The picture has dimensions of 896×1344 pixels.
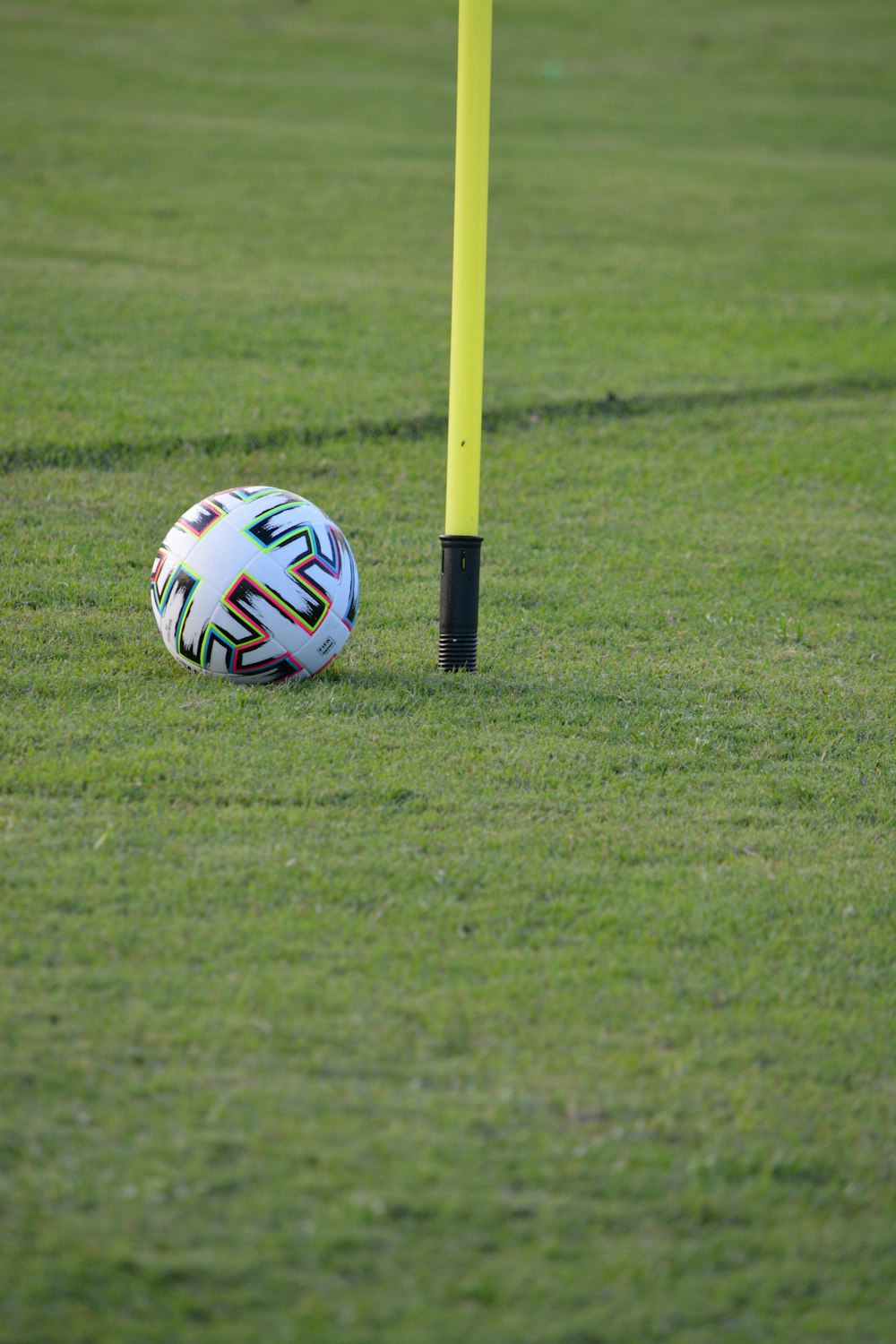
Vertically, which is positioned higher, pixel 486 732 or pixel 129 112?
pixel 129 112

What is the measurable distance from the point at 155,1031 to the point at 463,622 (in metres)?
2.98

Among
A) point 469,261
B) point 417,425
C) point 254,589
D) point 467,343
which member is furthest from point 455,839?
point 417,425

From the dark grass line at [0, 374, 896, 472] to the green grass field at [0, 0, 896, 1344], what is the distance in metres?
0.05

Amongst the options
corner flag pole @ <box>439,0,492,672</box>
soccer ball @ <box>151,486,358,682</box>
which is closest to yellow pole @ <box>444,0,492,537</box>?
corner flag pole @ <box>439,0,492,672</box>

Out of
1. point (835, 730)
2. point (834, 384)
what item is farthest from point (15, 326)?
point (835, 730)

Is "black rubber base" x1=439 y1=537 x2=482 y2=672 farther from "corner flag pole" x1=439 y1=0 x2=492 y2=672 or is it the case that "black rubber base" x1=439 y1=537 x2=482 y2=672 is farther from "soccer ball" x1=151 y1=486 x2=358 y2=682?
"soccer ball" x1=151 y1=486 x2=358 y2=682

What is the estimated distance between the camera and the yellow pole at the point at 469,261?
5.74 meters

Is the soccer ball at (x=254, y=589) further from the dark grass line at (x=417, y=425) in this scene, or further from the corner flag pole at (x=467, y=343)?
the dark grass line at (x=417, y=425)

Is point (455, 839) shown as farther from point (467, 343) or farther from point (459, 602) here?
point (467, 343)

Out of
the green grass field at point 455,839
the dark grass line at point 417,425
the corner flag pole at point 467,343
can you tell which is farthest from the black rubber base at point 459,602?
the dark grass line at point 417,425

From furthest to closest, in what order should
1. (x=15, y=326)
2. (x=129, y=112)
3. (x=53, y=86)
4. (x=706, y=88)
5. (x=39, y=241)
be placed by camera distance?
1. (x=706, y=88)
2. (x=53, y=86)
3. (x=129, y=112)
4. (x=39, y=241)
5. (x=15, y=326)

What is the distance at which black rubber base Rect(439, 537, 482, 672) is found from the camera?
6098 millimetres

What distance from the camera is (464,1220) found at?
120 inches

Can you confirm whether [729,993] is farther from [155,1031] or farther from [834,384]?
[834,384]
